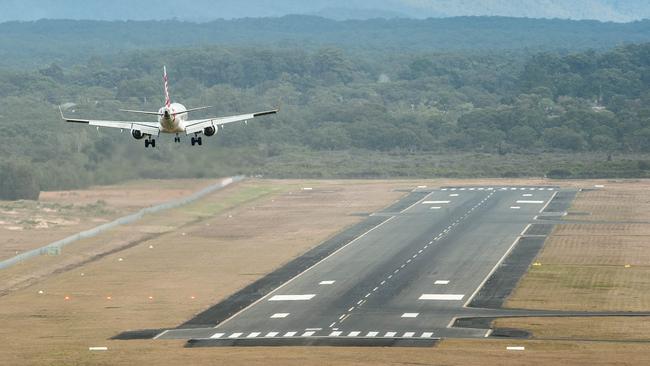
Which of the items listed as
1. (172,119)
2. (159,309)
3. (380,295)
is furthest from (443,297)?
(172,119)

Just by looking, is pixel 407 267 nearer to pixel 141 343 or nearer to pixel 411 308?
pixel 411 308

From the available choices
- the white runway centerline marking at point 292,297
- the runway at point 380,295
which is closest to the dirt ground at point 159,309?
the runway at point 380,295

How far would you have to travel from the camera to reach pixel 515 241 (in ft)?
626

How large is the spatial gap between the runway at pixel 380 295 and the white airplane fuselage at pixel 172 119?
17.5 m

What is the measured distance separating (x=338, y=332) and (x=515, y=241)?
62.4 metres

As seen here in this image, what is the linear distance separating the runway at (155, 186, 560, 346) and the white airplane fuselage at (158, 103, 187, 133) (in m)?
17.5

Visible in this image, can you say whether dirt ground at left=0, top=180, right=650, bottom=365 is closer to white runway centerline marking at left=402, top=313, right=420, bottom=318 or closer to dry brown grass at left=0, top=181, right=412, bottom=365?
dry brown grass at left=0, top=181, right=412, bottom=365

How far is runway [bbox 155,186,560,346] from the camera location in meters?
133

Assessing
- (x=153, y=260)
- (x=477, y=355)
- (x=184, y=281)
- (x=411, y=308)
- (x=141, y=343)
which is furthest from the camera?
(x=153, y=260)

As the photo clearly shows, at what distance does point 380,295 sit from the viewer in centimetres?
15188

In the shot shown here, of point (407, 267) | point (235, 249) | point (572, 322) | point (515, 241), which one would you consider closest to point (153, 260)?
point (235, 249)

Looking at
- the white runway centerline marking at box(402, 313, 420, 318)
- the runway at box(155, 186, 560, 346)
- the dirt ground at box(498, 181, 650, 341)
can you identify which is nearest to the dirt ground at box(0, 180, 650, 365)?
the dirt ground at box(498, 181, 650, 341)

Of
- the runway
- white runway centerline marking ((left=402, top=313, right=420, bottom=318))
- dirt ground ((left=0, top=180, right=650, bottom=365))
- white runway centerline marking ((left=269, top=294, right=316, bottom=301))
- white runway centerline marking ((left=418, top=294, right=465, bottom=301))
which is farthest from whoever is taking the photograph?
white runway centerline marking ((left=269, top=294, right=316, bottom=301))

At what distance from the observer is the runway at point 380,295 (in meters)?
133
